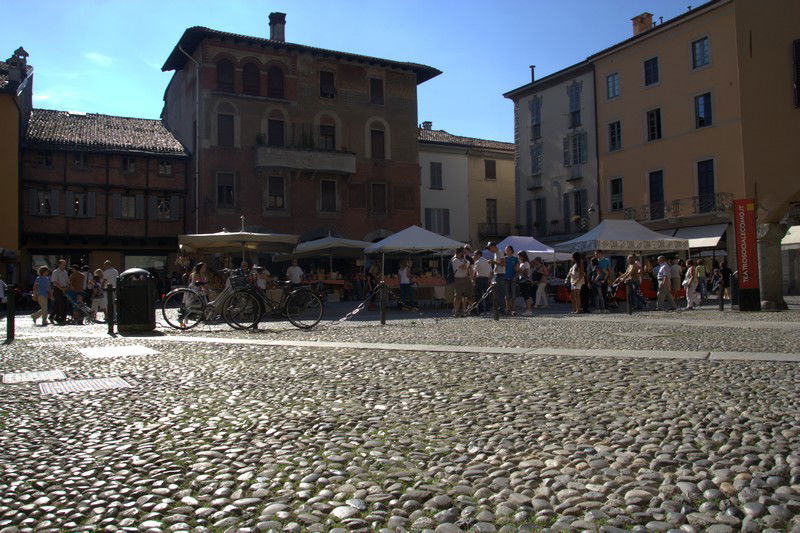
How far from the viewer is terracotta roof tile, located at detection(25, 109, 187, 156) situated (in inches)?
1339

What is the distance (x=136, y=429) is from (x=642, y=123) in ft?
121

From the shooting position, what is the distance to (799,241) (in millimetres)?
30438

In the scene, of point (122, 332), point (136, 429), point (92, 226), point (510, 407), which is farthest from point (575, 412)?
point (92, 226)

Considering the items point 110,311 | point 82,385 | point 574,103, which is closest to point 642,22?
point 574,103

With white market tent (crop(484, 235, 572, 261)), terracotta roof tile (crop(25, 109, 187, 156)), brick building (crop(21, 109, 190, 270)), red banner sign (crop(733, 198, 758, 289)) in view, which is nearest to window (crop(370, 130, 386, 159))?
brick building (crop(21, 109, 190, 270))

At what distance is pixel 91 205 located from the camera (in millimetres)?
34438

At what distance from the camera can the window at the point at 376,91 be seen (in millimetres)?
39344

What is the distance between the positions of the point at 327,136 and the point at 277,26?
283 inches

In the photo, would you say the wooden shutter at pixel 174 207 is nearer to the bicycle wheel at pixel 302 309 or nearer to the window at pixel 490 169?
the window at pixel 490 169

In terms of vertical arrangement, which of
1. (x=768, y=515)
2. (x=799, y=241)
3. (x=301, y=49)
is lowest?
(x=768, y=515)

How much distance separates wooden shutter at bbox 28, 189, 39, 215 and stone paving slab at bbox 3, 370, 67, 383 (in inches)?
1149

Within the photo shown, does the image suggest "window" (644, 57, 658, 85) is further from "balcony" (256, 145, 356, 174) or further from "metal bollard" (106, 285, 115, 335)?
"metal bollard" (106, 285, 115, 335)

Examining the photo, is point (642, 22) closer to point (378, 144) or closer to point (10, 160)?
point (378, 144)

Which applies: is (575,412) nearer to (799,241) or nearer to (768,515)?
(768,515)
